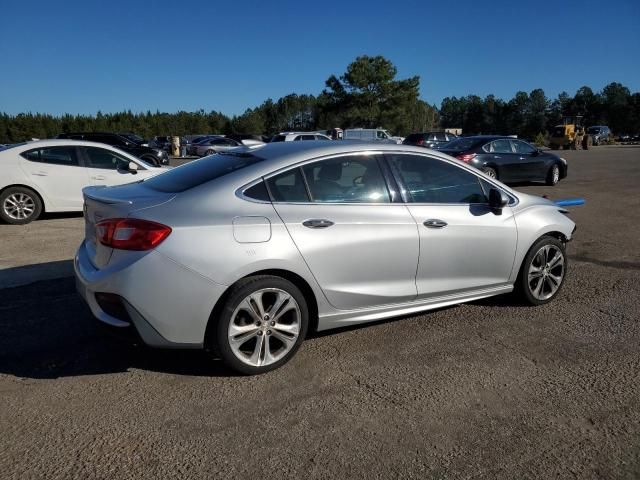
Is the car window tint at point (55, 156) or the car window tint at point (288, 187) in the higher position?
the car window tint at point (55, 156)

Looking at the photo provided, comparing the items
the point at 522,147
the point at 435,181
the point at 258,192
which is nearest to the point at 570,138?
the point at 522,147

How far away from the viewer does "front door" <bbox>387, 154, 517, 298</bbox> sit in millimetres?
4141

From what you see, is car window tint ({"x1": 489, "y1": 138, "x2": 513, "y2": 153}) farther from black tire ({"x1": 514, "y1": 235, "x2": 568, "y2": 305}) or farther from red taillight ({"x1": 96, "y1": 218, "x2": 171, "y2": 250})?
red taillight ({"x1": 96, "y1": 218, "x2": 171, "y2": 250})

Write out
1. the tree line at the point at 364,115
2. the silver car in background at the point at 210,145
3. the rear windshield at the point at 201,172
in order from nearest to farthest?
the rear windshield at the point at 201,172 < the silver car in background at the point at 210,145 < the tree line at the point at 364,115

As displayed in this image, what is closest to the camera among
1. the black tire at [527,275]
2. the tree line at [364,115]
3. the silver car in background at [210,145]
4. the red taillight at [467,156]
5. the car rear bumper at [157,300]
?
the car rear bumper at [157,300]

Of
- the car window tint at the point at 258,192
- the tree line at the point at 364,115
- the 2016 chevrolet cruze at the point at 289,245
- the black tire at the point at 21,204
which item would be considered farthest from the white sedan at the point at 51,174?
the tree line at the point at 364,115

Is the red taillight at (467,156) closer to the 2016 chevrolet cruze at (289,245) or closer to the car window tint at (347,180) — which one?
the 2016 chevrolet cruze at (289,245)

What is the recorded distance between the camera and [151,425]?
9.77ft

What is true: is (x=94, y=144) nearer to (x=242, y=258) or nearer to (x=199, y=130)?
(x=242, y=258)

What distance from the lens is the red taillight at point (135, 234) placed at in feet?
10.6

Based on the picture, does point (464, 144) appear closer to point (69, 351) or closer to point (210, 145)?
point (69, 351)

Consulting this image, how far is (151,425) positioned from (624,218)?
31.5ft

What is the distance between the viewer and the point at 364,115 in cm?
7988

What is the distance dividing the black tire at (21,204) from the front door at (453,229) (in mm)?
7590
